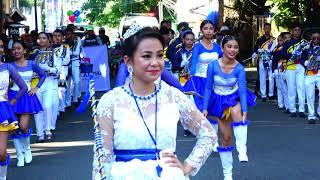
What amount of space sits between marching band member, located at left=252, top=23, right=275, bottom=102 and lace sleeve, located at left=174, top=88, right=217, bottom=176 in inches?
542

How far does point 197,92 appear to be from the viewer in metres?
10.9

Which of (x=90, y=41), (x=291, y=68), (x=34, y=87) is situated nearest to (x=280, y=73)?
(x=291, y=68)

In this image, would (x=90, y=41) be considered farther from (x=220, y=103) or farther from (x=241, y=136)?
(x=241, y=136)

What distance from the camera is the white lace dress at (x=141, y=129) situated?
3.87 metres

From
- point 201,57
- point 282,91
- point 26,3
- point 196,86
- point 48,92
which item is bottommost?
point 282,91

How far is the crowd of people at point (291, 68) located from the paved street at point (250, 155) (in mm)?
601

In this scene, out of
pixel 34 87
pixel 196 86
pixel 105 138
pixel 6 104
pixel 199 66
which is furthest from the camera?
pixel 196 86

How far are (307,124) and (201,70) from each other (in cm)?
375

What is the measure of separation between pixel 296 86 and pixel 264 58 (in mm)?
2927

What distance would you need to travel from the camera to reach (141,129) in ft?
12.7

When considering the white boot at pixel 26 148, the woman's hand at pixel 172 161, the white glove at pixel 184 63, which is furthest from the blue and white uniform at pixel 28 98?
the woman's hand at pixel 172 161

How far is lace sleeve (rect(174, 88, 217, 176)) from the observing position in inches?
155

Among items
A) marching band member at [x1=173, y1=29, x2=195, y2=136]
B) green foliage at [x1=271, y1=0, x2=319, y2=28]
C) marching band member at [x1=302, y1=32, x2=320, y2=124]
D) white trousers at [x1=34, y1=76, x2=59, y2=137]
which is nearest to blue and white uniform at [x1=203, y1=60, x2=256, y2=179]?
marching band member at [x1=173, y1=29, x2=195, y2=136]

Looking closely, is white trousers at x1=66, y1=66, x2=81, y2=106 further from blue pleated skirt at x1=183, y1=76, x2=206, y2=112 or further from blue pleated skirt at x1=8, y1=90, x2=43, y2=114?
blue pleated skirt at x1=8, y1=90, x2=43, y2=114
